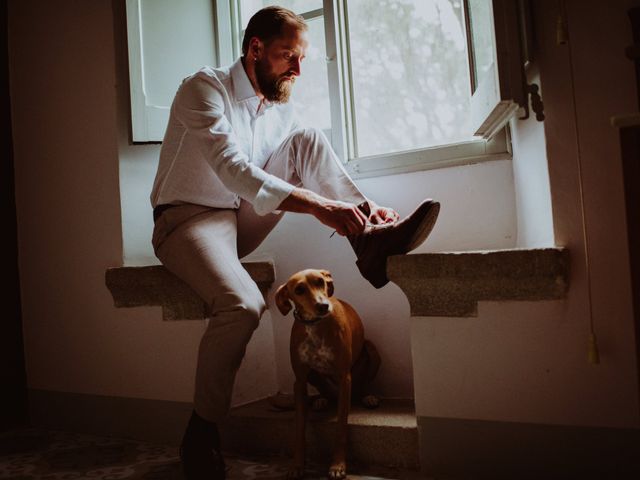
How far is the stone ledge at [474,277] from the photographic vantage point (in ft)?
5.23

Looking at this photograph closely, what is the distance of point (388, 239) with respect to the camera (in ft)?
5.87

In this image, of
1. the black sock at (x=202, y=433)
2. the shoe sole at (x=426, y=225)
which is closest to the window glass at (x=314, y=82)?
the shoe sole at (x=426, y=225)

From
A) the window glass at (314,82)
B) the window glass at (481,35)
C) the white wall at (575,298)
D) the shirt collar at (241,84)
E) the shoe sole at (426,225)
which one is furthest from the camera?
the window glass at (314,82)

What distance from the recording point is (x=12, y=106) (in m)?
2.87

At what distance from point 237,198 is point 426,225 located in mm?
807

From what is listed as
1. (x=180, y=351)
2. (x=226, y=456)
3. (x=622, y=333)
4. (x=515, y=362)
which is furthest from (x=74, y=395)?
(x=622, y=333)

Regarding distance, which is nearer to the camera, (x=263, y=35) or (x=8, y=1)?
(x=263, y=35)

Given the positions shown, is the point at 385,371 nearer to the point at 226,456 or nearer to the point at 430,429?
the point at 430,429

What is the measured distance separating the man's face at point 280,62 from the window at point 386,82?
378mm

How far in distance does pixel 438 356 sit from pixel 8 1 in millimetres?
2779

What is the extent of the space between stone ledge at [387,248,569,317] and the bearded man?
10 centimetres

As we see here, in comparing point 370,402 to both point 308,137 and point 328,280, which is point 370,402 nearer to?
point 328,280

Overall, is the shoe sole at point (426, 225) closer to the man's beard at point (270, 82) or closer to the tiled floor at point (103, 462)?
the tiled floor at point (103, 462)

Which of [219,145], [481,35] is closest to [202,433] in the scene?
[219,145]
